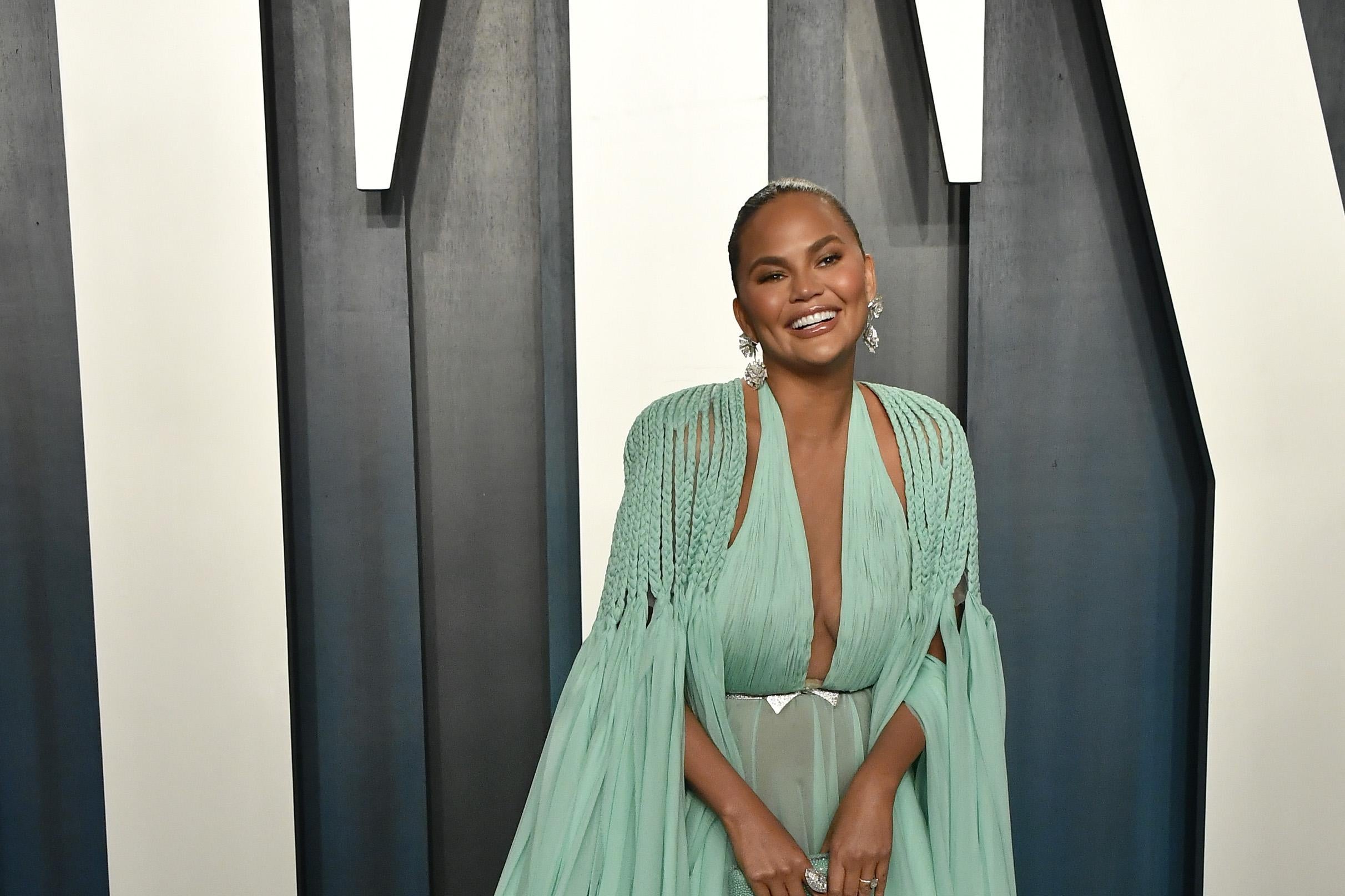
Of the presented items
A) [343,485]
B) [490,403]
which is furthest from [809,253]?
[343,485]

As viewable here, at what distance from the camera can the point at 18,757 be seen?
1976mm

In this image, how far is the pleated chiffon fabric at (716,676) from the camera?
3.75ft

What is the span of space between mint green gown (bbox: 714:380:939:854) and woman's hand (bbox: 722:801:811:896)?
8cm

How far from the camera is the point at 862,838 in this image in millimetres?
1124

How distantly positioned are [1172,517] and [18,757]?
2033 mm

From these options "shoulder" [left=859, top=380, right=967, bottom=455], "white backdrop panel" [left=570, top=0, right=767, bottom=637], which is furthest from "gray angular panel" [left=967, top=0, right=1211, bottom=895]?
"shoulder" [left=859, top=380, right=967, bottom=455]

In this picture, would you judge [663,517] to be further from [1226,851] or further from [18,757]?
[18,757]

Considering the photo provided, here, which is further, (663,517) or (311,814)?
(311,814)

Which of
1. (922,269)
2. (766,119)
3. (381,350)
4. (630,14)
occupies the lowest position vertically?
(381,350)

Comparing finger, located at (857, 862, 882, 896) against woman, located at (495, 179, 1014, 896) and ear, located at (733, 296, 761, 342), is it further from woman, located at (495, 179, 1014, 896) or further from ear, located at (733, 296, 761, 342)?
ear, located at (733, 296, 761, 342)

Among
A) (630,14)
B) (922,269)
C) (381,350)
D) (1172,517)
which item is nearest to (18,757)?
(381,350)

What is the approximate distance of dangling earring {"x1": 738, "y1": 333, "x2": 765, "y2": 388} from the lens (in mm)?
1201

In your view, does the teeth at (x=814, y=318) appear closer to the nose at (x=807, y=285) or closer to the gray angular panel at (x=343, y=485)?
the nose at (x=807, y=285)

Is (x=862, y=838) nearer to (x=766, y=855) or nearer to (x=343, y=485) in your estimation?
(x=766, y=855)
